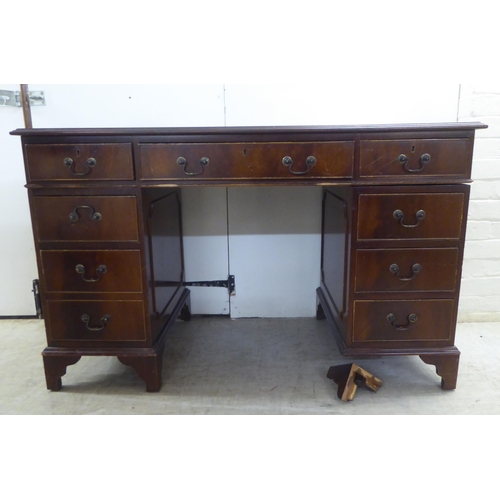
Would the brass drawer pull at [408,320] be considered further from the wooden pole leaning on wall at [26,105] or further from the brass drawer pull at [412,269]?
the wooden pole leaning on wall at [26,105]

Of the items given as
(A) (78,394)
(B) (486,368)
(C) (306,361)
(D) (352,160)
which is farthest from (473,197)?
(A) (78,394)

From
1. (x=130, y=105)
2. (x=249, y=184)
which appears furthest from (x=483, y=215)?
(x=130, y=105)

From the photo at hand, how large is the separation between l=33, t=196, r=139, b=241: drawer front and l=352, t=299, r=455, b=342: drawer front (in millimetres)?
832

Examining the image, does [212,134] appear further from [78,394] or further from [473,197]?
[473,197]

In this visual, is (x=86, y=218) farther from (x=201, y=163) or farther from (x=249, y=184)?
(x=249, y=184)

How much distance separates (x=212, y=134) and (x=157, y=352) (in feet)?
2.59

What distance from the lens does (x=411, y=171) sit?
135cm

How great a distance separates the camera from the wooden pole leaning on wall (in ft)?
6.18

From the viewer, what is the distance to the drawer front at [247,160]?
1.35 meters

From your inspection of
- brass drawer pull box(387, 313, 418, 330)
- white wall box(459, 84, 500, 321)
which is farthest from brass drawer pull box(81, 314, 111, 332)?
white wall box(459, 84, 500, 321)

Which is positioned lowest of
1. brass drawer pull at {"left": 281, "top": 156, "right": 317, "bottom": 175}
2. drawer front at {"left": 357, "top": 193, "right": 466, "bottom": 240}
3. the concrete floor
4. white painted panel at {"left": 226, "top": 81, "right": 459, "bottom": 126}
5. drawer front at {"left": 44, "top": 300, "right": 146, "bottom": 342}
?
the concrete floor

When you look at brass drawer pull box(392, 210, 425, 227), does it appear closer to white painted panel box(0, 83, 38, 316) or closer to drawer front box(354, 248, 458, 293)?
drawer front box(354, 248, 458, 293)

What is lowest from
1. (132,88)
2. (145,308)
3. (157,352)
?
(157,352)

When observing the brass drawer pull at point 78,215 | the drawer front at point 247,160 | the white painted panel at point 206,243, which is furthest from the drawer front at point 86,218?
the white painted panel at point 206,243
